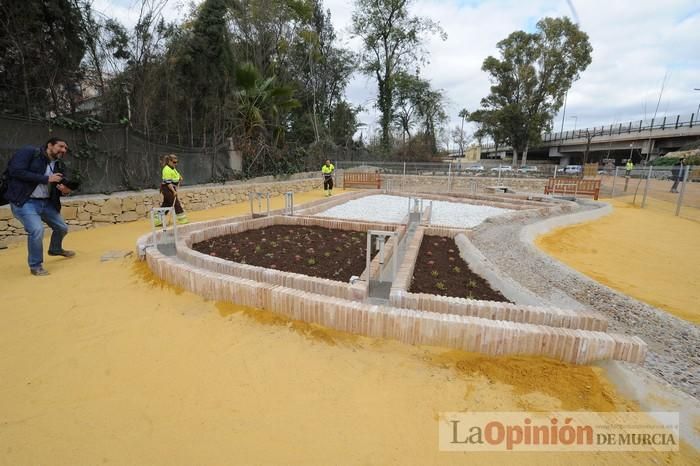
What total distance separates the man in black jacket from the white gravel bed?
518 cm

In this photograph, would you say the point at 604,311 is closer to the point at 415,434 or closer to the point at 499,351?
the point at 499,351

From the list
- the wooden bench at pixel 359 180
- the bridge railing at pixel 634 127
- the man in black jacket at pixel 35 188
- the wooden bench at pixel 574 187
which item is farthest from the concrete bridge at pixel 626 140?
the man in black jacket at pixel 35 188

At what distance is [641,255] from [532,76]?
3246 centimetres

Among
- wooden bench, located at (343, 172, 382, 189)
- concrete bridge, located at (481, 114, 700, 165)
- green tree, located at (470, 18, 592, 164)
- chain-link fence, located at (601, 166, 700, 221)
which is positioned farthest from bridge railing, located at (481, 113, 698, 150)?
wooden bench, located at (343, 172, 382, 189)

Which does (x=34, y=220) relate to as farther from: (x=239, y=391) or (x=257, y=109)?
(x=257, y=109)

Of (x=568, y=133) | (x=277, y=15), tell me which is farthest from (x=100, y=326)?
(x=568, y=133)

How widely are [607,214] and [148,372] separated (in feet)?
42.3

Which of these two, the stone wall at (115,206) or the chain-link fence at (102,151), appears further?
the chain-link fence at (102,151)

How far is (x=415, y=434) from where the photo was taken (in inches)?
71.0

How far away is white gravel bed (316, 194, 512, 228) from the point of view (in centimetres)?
785

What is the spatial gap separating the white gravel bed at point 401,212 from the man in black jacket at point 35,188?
5.18m

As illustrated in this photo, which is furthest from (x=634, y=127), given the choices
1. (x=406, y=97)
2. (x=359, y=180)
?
(x=359, y=180)

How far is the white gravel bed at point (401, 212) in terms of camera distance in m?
7.85

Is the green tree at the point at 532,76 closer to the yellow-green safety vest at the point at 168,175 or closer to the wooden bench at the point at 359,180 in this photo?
the wooden bench at the point at 359,180
